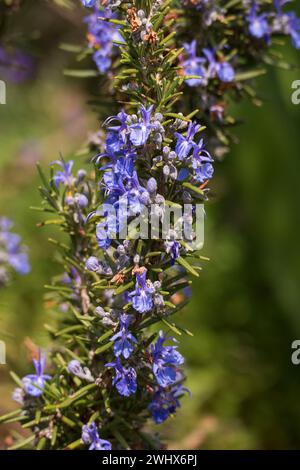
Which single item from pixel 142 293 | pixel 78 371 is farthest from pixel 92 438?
pixel 142 293

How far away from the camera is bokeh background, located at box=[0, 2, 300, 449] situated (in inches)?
87.2

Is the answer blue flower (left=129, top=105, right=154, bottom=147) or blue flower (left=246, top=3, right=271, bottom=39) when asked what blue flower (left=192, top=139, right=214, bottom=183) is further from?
blue flower (left=246, top=3, right=271, bottom=39)

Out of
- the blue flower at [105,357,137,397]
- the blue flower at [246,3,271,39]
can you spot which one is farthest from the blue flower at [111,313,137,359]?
the blue flower at [246,3,271,39]

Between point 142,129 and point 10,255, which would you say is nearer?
point 142,129

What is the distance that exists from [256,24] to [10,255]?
30.7 inches

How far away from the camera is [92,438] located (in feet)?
3.49

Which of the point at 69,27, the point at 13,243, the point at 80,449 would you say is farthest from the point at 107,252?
the point at 69,27

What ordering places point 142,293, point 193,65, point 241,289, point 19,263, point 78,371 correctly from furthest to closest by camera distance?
point 241,289
point 19,263
point 193,65
point 78,371
point 142,293

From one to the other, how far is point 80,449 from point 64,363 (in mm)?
145

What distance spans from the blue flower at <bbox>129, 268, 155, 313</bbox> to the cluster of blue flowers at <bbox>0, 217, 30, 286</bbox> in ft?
2.22

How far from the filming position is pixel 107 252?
1.08 m

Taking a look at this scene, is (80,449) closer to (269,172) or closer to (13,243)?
(13,243)

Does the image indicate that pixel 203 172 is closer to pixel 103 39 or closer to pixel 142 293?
pixel 142 293
